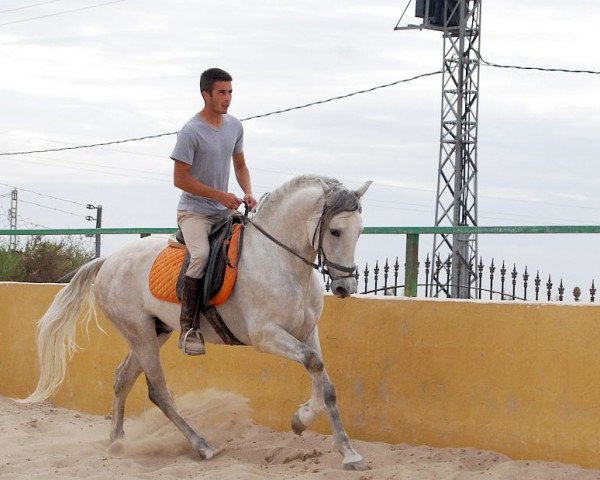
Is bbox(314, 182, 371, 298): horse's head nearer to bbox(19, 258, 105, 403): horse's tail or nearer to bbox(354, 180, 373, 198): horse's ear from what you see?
bbox(354, 180, 373, 198): horse's ear

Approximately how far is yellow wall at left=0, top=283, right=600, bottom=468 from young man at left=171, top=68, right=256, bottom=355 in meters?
1.25

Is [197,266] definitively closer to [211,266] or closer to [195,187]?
[211,266]

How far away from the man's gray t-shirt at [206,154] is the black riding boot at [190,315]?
1.86 ft

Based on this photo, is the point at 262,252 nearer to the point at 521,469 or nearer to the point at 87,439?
the point at 521,469

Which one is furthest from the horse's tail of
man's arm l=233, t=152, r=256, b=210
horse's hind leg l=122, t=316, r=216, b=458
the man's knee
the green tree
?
the green tree

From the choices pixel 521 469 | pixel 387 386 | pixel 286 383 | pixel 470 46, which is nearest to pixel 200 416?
pixel 286 383

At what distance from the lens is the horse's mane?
6.43 metres

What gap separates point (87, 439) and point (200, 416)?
0.97 meters

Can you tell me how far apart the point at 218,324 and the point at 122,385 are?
154 centimetres

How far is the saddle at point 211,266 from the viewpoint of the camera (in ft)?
23.4

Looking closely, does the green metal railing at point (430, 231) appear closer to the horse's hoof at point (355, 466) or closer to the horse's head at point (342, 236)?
the horse's head at point (342, 236)

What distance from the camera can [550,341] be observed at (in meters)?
6.81

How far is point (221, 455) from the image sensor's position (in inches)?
296

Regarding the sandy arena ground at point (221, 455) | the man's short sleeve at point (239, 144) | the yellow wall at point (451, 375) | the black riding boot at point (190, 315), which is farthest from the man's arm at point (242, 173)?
the sandy arena ground at point (221, 455)
